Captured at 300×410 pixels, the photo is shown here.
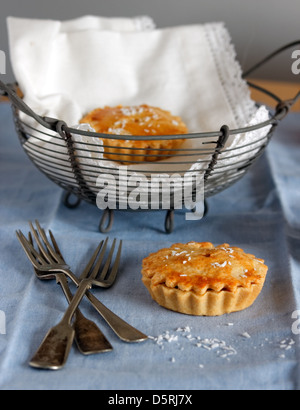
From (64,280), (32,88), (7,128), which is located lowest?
(7,128)

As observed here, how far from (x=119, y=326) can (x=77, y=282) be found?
0.37 ft

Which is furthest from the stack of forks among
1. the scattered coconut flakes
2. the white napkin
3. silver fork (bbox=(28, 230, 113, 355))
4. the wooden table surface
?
the wooden table surface

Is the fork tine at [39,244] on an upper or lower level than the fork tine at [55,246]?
upper

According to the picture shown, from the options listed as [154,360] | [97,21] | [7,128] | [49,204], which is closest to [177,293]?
[154,360]

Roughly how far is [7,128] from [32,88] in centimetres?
36

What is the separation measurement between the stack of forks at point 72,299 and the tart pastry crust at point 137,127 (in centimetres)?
15

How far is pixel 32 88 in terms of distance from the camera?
104cm

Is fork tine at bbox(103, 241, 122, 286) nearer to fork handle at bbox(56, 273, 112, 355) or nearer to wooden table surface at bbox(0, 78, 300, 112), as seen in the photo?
fork handle at bbox(56, 273, 112, 355)

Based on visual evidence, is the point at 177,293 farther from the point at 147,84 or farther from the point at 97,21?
the point at 97,21

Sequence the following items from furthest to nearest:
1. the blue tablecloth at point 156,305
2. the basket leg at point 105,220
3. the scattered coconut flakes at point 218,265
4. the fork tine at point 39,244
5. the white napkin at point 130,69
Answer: the white napkin at point 130,69 → the basket leg at point 105,220 → the fork tine at point 39,244 → the scattered coconut flakes at point 218,265 → the blue tablecloth at point 156,305

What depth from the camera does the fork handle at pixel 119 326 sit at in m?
0.70

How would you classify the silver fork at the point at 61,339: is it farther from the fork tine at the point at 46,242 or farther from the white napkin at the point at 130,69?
the white napkin at the point at 130,69

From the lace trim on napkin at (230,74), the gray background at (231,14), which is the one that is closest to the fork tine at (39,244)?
the lace trim on napkin at (230,74)

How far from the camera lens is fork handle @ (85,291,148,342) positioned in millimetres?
700
